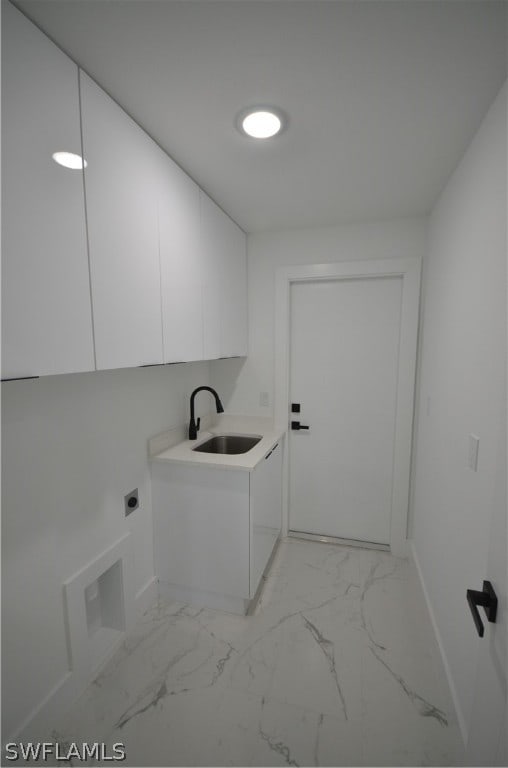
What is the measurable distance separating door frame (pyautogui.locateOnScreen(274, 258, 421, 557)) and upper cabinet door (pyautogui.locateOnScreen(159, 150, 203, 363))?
2.64 feet

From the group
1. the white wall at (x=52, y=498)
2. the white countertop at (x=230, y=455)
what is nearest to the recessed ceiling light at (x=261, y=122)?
the white wall at (x=52, y=498)

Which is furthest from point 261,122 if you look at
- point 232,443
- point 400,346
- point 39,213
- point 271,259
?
point 232,443

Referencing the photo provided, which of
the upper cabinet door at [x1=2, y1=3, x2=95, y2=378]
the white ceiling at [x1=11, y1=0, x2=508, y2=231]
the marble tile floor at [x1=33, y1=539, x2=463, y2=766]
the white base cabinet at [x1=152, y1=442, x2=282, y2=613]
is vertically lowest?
the marble tile floor at [x1=33, y1=539, x2=463, y2=766]

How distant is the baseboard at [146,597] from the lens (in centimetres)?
166

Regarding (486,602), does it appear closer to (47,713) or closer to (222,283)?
(47,713)

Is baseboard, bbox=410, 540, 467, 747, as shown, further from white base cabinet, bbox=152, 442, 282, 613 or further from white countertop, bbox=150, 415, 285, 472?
white countertop, bbox=150, 415, 285, 472

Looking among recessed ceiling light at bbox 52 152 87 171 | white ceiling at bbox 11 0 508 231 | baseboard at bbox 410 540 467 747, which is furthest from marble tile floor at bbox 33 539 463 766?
white ceiling at bbox 11 0 508 231

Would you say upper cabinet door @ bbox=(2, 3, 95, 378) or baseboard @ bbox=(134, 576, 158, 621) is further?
baseboard @ bbox=(134, 576, 158, 621)

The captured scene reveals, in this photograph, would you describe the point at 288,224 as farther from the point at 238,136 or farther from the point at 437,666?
the point at 437,666

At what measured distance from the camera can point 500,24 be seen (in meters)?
0.78

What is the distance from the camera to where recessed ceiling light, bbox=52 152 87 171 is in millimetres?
830

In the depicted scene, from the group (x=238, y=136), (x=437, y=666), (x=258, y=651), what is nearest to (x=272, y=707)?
(x=258, y=651)

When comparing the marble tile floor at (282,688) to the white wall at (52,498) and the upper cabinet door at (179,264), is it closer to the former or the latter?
the white wall at (52,498)

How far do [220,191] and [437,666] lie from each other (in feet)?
8.45
